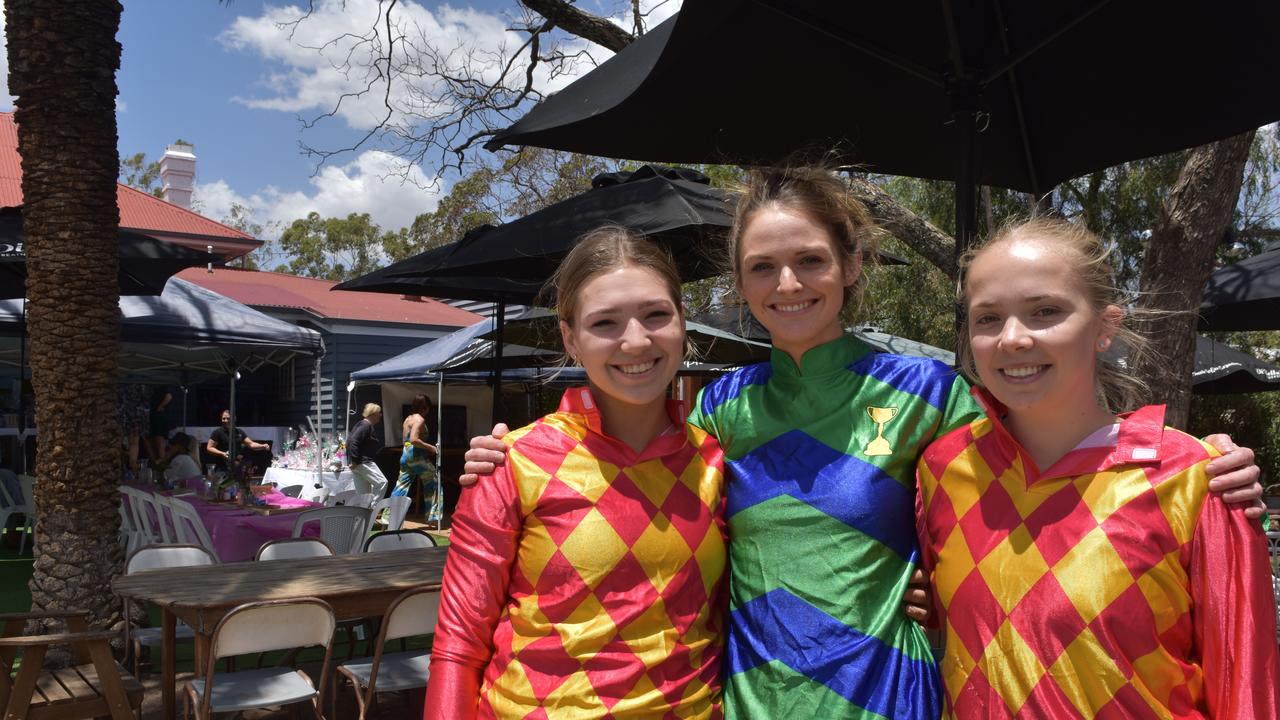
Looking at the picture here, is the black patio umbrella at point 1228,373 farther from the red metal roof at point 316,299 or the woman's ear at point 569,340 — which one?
the red metal roof at point 316,299

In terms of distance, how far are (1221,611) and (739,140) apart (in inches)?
83.9

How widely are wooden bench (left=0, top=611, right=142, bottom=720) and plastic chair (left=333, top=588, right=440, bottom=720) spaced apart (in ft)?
2.73

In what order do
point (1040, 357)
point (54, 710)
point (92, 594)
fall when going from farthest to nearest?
point (92, 594) → point (54, 710) → point (1040, 357)

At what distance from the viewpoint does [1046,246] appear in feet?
4.83

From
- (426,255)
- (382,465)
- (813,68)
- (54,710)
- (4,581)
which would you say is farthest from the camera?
(382,465)

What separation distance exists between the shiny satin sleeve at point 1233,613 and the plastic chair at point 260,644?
10.7 ft

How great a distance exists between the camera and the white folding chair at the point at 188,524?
679 cm

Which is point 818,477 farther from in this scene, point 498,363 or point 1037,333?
point 498,363

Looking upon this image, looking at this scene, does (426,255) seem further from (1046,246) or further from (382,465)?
(382,465)

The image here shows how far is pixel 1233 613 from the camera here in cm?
126

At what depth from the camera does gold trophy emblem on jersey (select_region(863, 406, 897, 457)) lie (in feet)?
5.36

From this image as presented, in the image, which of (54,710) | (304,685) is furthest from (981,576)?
(54,710)

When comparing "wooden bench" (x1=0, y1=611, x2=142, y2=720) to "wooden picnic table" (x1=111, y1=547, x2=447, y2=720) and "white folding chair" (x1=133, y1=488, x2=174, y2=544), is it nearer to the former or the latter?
"wooden picnic table" (x1=111, y1=547, x2=447, y2=720)

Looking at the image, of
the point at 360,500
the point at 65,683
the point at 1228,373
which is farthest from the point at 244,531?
the point at 1228,373
